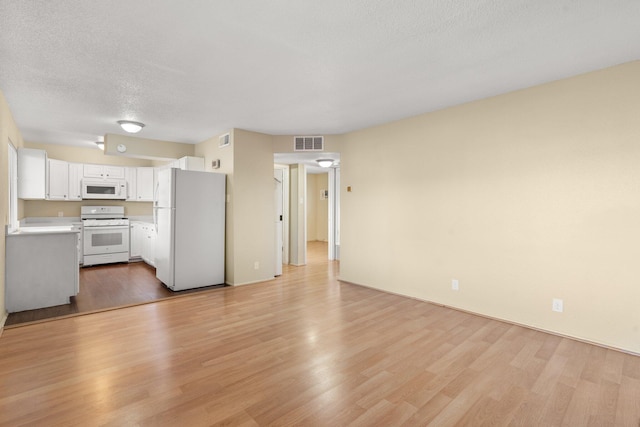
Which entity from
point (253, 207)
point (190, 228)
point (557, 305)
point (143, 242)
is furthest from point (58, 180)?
point (557, 305)

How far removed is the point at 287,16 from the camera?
6.65 feet

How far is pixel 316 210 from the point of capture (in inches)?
428

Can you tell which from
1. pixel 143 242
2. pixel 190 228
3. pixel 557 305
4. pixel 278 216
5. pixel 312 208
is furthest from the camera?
pixel 312 208

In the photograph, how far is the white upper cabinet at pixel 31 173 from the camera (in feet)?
15.5

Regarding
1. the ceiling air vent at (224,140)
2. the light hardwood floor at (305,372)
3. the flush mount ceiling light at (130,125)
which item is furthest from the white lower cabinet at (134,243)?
the light hardwood floor at (305,372)

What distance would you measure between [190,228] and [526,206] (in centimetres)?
440

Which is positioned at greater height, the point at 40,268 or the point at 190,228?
the point at 190,228

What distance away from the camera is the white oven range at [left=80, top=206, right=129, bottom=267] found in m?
6.14

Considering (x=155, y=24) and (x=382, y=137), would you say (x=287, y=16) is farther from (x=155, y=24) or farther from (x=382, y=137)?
(x=382, y=137)

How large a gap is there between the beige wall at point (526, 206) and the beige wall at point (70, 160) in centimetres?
590

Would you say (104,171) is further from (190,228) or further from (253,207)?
(253,207)

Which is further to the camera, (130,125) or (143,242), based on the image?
(143,242)

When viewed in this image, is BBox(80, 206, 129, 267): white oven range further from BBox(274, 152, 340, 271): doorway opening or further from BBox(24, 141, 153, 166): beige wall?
BBox(274, 152, 340, 271): doorway opening

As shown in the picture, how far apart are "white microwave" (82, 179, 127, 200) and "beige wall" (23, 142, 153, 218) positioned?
1.13 feet
